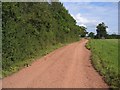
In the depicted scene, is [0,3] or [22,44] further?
[22,44]

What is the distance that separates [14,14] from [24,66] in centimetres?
313

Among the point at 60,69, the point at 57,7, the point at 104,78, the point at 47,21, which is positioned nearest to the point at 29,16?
the point at 47,21

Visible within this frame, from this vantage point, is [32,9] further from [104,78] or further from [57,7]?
[57,7]

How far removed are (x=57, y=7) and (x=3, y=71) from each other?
37609mm

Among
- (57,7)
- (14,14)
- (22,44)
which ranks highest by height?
(57,7)

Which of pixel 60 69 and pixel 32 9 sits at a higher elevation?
pixel 32 9

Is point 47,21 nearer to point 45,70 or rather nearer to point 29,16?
point 29,16

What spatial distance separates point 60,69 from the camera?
1625cm

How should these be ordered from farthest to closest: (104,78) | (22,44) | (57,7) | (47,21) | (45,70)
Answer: (57,7)
(47,21)
(22,44)
(45,70)
(104,78)

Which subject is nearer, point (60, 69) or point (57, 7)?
point (60, 69)

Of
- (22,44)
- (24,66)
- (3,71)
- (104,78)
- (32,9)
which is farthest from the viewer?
(32,9)

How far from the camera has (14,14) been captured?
18.4m

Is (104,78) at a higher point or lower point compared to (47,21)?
lower

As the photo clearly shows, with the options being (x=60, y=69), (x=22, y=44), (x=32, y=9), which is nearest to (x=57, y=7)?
(x=32, y=9)
